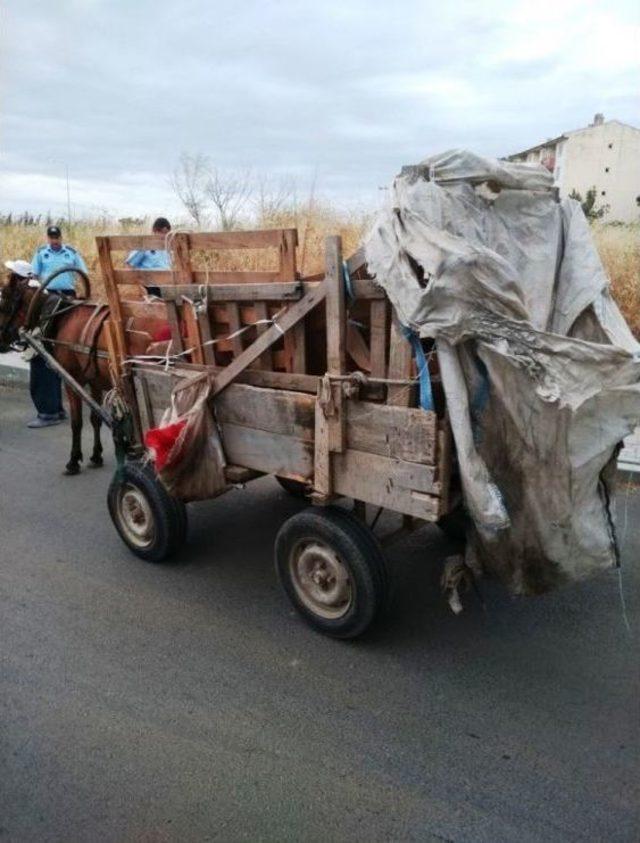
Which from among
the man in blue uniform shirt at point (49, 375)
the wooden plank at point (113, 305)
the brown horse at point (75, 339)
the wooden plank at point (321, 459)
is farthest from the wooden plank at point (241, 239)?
the man in blue uniform shirt at point (49, 375)

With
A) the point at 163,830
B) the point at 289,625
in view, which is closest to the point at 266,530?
the point at 289,625

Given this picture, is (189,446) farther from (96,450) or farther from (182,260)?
(96,450)

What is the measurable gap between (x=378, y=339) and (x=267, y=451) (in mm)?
879

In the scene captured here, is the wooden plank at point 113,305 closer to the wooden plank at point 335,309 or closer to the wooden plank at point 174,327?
the wooden plank at point 174,327

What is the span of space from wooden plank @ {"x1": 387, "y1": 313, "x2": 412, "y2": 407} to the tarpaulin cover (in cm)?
17

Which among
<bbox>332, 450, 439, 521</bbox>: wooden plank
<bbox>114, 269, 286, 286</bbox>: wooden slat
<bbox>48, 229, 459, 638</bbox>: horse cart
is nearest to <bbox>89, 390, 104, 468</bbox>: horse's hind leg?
<bbox>48, 229, 459, 638</bbox>: horse cart

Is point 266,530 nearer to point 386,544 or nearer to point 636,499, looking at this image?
point 386,544

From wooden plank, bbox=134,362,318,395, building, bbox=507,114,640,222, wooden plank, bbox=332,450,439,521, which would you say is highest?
building, bbox=507,114,640,222

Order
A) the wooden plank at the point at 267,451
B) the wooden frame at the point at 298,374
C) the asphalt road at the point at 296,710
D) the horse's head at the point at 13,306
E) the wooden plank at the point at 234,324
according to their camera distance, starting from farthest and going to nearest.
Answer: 1. the horse's head at the point at 13,306
2. the wooden plank at the point at 234,324
3. the wooden plank at the point at 267,451
4. the wooden frame at the point at 298,374
5. the asphalt road at the point at 296,710

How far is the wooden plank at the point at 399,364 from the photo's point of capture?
2639 millimetres

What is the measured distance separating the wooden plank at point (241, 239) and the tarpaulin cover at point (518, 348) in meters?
0.54

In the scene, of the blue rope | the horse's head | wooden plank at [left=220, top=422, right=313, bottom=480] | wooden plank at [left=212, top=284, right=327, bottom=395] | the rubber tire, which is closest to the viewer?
the blue rope

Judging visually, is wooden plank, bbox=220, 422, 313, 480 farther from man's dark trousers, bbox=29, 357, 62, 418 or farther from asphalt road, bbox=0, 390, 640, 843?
man's dark trousers, bbox=29, 357, 62, 418

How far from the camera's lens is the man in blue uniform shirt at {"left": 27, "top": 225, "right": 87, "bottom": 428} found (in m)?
7.32
